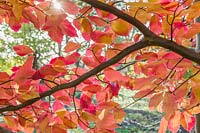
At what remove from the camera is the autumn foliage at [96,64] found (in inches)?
16.8

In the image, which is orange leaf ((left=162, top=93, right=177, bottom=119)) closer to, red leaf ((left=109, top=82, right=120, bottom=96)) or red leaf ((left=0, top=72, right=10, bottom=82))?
red leaf ((left=109, top=82, right=120, bottom=96))

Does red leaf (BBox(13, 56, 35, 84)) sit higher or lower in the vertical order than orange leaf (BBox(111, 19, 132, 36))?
lower

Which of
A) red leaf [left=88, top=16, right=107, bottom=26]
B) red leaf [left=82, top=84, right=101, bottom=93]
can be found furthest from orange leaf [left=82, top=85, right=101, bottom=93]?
red leaf [left=88, top=16, right=107, bottom=26]

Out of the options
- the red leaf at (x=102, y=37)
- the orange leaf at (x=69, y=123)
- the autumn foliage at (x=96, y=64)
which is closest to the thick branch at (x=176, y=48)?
the autumn foliage at (x=96, y=64)

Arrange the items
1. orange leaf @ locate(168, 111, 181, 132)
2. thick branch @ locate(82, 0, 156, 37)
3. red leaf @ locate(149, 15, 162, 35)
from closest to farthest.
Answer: thick branch @ locate(82, 0, 156, 37) < red leaf @ locate(149, 15, 162, 35) < orange leaf @ locate(168, 111, 181, 132)

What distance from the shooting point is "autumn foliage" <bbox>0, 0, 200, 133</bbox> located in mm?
426

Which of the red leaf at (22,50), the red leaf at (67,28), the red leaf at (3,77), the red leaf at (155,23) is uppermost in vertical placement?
the red leaf at (155,23)

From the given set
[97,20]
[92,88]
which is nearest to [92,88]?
[92,88]

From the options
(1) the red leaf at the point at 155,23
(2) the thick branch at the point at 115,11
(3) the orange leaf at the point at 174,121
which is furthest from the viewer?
(3) the orange leaf at the point at 174,121

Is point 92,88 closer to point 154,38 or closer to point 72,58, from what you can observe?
point 72,58

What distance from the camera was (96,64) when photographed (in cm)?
51

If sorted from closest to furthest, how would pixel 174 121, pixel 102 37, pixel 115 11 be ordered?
1. pixel 115 11
2. pixel 102 37
3. pixel 174 121

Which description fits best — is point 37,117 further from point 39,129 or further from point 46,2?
point 46,2

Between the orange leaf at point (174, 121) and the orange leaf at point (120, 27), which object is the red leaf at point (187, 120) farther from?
the orange leaf at point (120, 27)
